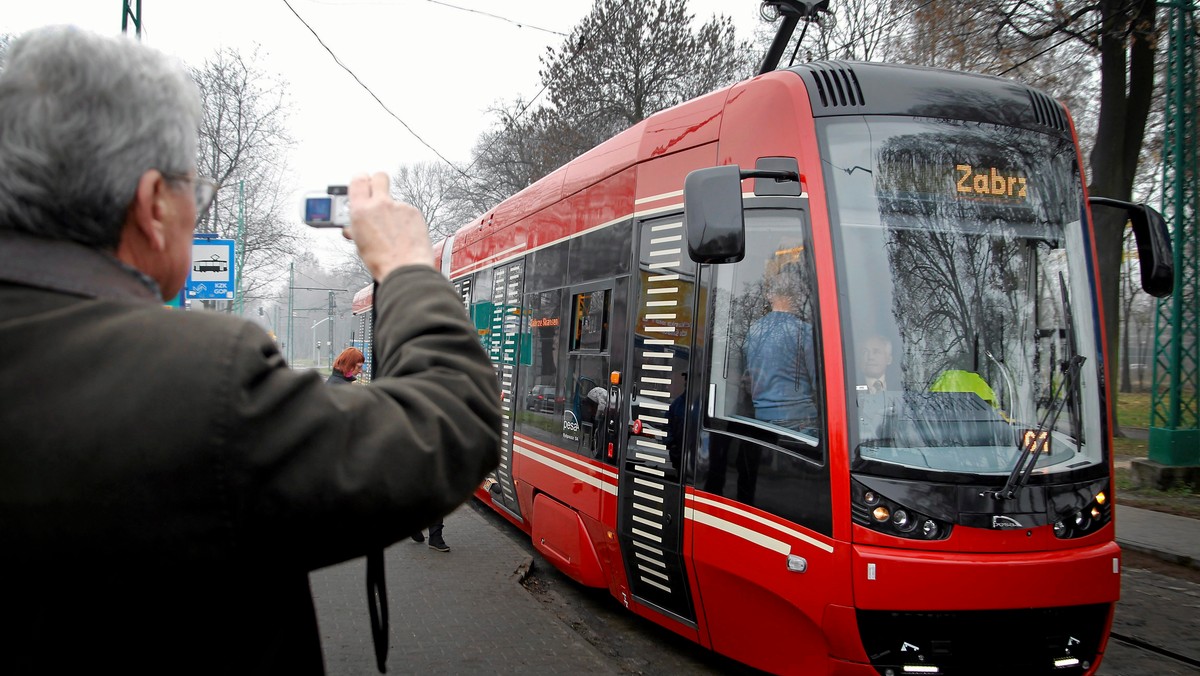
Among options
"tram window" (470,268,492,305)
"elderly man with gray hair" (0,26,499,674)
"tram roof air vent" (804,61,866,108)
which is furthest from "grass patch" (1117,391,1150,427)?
"elderly man with gray hair" (0,26,499,674)

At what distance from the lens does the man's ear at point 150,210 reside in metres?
1.09

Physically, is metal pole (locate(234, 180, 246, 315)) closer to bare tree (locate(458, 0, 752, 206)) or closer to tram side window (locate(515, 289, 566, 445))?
bare tree (locate(458, 0, 752, 206))

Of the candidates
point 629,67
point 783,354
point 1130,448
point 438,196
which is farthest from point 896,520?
point 438,196

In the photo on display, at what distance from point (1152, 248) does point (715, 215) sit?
286 centimetres

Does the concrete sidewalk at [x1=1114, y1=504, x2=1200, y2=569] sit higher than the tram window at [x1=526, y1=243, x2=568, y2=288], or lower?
lower

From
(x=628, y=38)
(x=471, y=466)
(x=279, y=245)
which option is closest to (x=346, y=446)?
(x=471, y=466)

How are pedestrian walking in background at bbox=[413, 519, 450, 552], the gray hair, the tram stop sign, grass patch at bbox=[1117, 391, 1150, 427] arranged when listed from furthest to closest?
grass patch at bbox=[1117, 391, 1150, 427], the tram stop sign, pedestrian walking in background at bbox=[413, 519, 450, 552], the gray hair

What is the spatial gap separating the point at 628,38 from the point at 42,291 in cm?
2810

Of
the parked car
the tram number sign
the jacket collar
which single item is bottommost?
the parked car

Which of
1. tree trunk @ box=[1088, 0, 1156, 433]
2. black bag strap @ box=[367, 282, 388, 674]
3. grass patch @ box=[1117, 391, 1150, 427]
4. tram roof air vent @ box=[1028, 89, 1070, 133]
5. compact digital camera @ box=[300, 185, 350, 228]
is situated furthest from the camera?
grass patch @ box=[1117, 391, 1150, 427]

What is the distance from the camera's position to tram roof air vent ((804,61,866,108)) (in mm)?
4547

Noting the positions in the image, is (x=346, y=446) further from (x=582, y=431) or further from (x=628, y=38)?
(x=628, y=38)

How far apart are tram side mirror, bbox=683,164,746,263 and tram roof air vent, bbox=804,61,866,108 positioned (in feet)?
Answer: 2.35

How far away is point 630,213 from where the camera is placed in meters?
5.83
